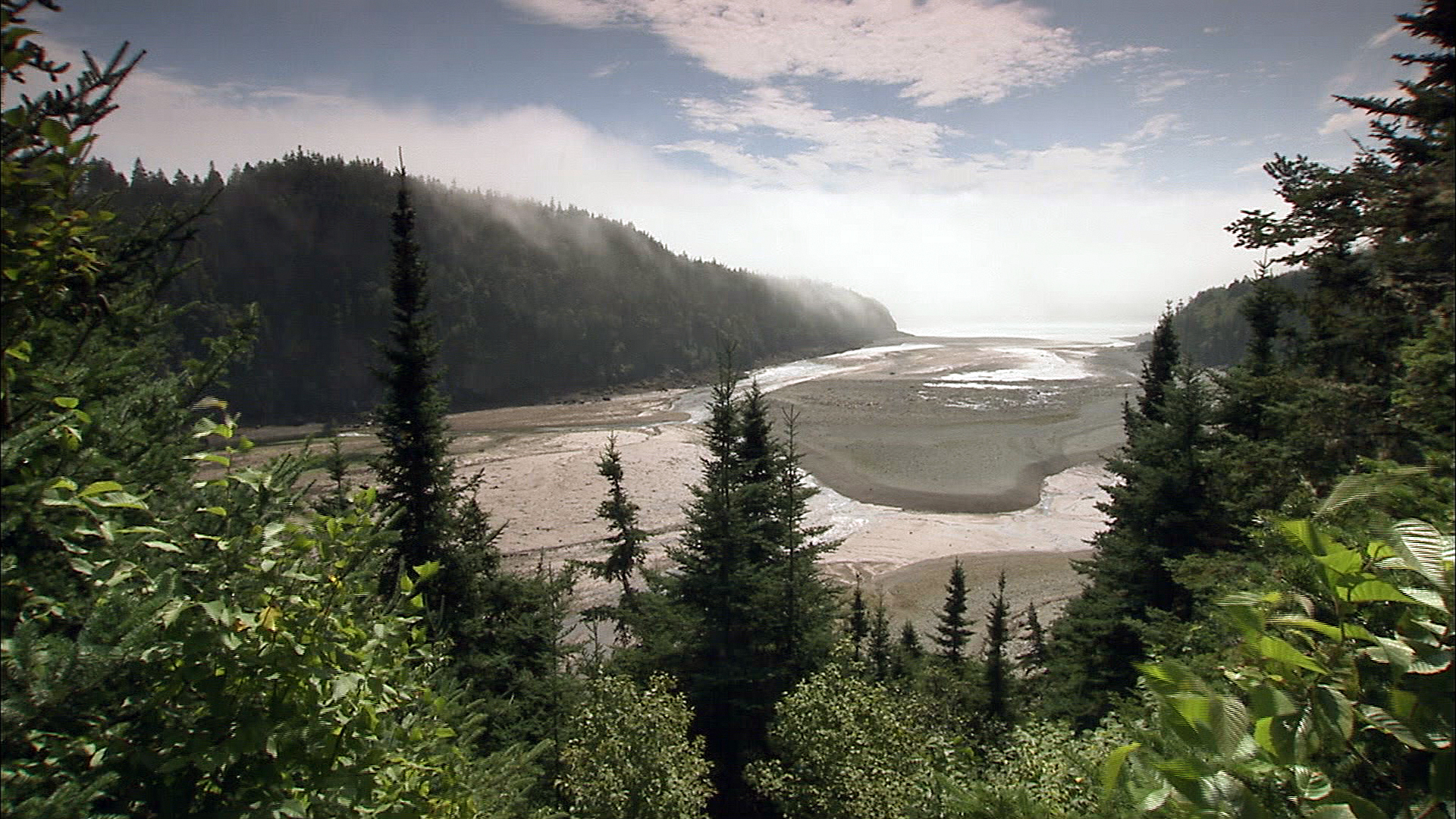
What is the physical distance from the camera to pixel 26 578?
86.8 inches

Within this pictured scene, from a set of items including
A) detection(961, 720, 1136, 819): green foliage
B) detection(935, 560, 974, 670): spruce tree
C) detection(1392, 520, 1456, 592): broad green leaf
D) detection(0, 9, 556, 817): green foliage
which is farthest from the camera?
detection(935, 560, 974, 670): spruce tree

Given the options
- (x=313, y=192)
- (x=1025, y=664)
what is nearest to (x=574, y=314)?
(x=313, y=192)

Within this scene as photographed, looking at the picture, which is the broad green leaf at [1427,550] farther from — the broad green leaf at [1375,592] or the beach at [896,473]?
the beach at [896,473]

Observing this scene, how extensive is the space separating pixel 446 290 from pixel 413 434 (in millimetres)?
118023

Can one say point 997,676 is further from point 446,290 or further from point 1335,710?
point 446,290

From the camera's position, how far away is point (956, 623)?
2484 cm

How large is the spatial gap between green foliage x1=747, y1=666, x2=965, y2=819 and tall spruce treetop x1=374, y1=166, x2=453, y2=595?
26.0ft

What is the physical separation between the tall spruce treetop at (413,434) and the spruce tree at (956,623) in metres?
18.4

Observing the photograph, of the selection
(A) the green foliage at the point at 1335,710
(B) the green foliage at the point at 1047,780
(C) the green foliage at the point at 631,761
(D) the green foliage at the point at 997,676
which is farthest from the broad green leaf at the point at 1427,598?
(D) the green foliage at the point at 997,676

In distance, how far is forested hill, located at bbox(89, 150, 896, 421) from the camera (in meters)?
105

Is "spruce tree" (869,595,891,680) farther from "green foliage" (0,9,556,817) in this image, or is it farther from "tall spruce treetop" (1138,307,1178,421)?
"green foliage" (0,9,556,817)

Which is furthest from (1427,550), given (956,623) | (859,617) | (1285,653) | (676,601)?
(956,623)

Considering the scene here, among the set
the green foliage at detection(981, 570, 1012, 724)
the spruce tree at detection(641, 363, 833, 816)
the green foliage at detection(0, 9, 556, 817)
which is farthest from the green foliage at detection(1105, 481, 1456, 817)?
the green foliage at detection(981, 570, 1012, 724)

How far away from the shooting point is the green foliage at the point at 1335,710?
1.53 meters
